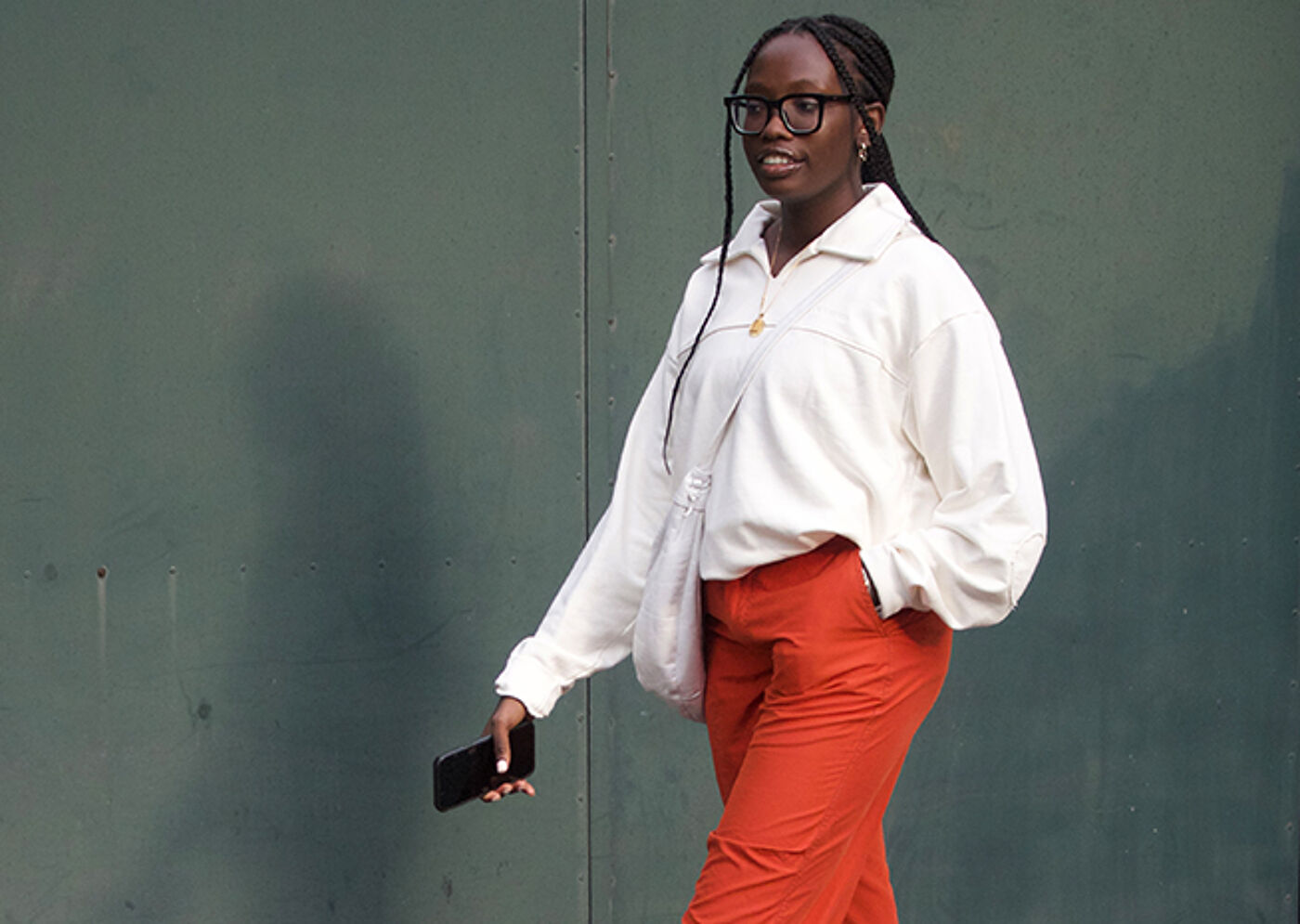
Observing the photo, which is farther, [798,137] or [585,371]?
[585,371]

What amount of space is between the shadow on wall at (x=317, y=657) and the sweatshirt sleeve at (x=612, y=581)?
0.82 metres

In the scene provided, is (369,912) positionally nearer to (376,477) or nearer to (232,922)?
(232,922)

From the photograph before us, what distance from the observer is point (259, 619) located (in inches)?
130

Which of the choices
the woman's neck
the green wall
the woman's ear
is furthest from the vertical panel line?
the woman's ear

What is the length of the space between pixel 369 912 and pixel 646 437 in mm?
1411

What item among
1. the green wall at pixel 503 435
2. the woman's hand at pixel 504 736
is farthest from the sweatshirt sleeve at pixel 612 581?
the green wall at pixel 503 435

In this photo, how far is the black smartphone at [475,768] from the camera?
7.97 feet

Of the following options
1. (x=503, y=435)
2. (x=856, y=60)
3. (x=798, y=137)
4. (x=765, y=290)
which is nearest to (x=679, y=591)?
(x=765, y=290)

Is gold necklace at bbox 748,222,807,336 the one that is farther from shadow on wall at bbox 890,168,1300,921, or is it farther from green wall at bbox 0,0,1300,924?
shadow on wall at bbox 890,168,1300,921

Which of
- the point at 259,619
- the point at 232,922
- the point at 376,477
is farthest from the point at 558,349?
the point at 232,922

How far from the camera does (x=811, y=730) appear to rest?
2.29 m

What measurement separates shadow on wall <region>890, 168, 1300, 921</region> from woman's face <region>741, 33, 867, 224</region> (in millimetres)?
1692

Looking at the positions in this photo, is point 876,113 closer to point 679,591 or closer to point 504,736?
point 679,591

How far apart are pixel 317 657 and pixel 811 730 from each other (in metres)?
1.41
